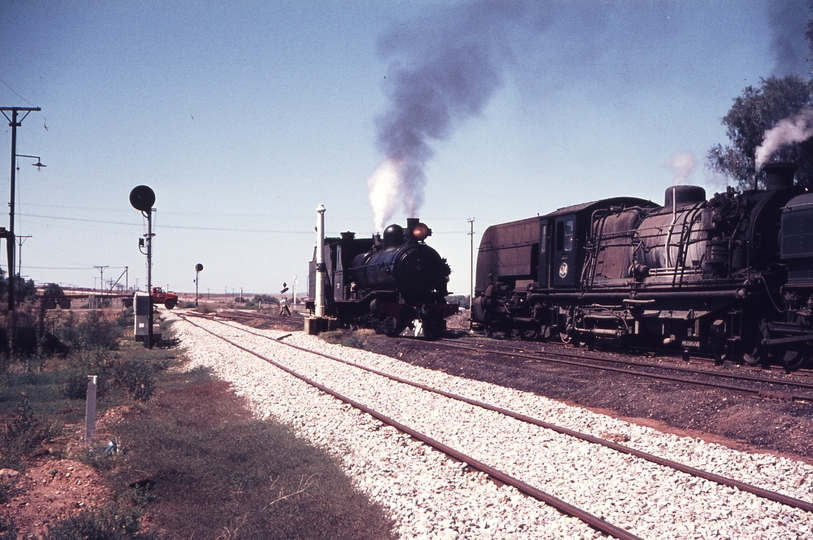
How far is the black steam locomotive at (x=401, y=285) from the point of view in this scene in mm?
22516

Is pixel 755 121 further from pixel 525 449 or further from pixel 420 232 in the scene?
pixel 525 449

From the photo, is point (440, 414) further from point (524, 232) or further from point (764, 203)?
point (524, 232)

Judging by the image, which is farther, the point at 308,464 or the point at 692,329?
the point at 692,329

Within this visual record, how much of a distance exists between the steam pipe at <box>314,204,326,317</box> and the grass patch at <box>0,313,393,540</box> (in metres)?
17.0

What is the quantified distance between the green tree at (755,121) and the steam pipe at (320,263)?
20.3m

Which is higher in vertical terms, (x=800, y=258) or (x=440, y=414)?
(x=800, y=258)

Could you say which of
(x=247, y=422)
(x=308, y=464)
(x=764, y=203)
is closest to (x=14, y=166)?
(x=247, y=422)

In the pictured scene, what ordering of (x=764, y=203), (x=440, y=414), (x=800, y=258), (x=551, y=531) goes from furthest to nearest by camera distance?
(x=764, y=203), (x=800, y=258), (x=440, y=414), (x=551, y=531)

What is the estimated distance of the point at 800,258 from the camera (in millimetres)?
11891

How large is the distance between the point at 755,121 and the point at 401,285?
2382 centimetres

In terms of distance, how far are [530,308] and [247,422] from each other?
13.7 m

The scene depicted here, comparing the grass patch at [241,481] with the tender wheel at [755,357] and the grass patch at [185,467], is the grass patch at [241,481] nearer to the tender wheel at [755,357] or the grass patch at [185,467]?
the grass patch at [185,467]

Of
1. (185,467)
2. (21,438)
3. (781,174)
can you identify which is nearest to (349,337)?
(781,174)

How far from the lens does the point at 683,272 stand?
47.8ft
